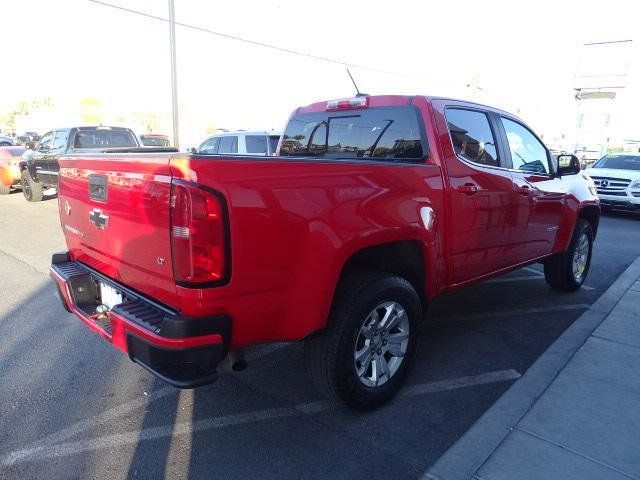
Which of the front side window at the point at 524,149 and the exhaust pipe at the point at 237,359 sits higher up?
the front side window at the point at 524,149

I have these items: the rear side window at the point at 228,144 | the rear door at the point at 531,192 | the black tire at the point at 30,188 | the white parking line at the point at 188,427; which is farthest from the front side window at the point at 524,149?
the black tire at the point at 30,188

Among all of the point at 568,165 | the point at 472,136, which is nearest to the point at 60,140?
the point at 472,136

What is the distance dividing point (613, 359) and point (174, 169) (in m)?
3.50

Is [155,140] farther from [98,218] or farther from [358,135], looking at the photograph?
[98,218]

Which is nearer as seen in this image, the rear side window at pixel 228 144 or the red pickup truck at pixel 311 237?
the red pickup truck at pixel 311 237

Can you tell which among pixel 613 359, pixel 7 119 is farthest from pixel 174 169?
pixel 7 119

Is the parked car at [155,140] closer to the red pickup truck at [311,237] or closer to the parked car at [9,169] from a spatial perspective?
the parked car at [9,169]

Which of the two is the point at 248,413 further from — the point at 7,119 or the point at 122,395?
the point at 7,119

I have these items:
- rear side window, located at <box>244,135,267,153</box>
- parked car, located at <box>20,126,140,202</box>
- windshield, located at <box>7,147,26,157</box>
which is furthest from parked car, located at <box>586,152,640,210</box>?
windshield, located at <box>7,147,26,157</box>

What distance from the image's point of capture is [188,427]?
285cm

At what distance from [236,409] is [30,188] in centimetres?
1114

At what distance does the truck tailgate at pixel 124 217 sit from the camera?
7.31 feet

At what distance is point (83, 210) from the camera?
9.64ft

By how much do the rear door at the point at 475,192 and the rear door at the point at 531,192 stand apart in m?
0.16
